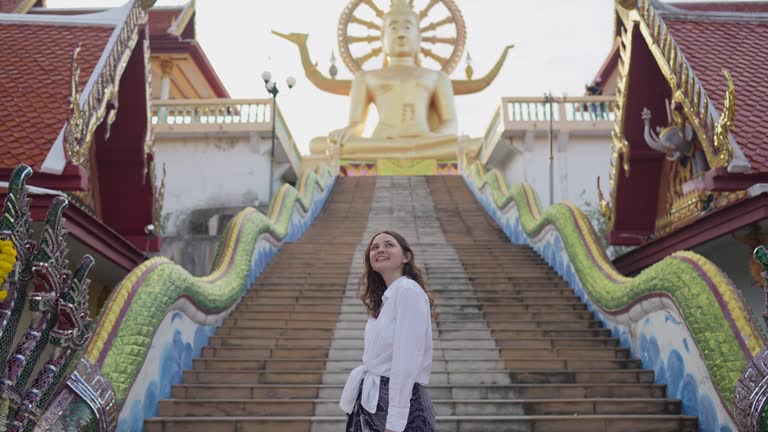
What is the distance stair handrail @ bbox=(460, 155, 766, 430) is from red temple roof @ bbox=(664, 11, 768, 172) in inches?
62.1

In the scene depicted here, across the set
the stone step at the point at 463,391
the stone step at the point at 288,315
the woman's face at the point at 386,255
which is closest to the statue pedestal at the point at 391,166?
the stone step at the point at 288,315

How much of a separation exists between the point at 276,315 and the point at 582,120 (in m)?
12.0

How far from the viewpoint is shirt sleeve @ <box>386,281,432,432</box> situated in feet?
9.66

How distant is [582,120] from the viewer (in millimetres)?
18531

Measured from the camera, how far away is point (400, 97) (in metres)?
25.0

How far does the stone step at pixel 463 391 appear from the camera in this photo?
6266mm

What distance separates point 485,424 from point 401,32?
69.5 ft

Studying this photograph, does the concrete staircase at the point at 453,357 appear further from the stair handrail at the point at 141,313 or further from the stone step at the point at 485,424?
the stair handrail at the point at 141,313

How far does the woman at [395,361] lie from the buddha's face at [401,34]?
22.9 meters

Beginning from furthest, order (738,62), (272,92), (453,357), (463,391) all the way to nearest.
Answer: (272,92) < (738,62) < (453,357) < (463,391)

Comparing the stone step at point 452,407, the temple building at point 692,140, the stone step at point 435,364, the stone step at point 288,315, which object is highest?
the temple building at point 692,140

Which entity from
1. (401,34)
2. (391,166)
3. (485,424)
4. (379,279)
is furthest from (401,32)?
(379,279)

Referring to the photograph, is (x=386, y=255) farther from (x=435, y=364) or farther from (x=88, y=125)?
(x=88, y=125)

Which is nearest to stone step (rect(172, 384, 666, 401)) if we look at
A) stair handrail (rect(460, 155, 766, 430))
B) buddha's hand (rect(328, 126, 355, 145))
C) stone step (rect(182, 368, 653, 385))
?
stone step (rect(182, 368, 653, 385))
